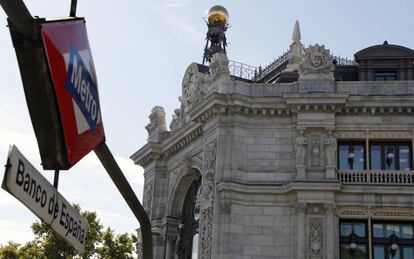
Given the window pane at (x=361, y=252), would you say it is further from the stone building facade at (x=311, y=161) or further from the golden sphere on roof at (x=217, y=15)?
the golden sphere on roof at (x=217, y=15)

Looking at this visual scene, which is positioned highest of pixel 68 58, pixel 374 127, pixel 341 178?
pixel 374 127

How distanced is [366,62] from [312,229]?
35.6ft

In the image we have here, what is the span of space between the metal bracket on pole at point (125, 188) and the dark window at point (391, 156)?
28.2 metres

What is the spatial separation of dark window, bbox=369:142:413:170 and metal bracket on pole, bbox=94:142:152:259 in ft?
92.6

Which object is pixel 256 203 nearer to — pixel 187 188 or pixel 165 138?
pixel 187 188

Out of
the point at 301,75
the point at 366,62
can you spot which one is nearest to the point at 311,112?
the point at 301,75

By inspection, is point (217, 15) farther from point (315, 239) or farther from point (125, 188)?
point (125, 188)

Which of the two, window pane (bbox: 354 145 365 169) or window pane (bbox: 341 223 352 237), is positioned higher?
window pane (bbox: 354 145 365 169)

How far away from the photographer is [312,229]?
3291cm

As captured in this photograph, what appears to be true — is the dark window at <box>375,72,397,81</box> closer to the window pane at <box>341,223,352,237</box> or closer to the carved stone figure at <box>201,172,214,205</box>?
the window pane at <box>341,223,352,237</box>

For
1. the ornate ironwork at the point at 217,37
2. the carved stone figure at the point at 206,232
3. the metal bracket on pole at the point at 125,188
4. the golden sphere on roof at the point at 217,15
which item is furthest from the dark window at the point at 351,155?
the metal bracket on pole at the point at 125,188

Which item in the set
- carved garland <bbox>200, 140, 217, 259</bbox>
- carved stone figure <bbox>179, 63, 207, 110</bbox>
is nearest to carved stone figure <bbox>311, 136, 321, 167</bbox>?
carved garland <bbox>200, 140, 217, 259</bbox>

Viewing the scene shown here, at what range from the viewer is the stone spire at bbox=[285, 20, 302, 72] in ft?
134

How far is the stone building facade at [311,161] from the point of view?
33219 mm
